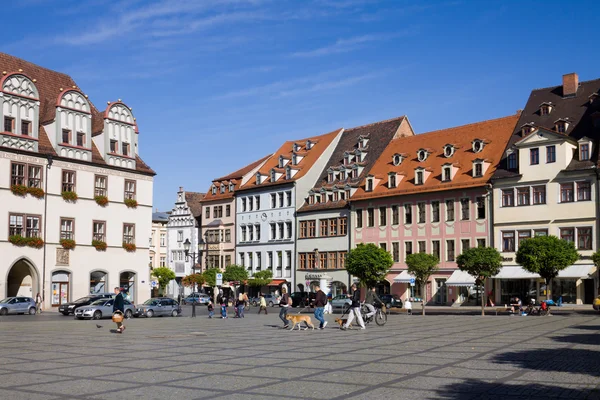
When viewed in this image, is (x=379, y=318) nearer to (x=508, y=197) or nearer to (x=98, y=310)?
(x=98, y=310)

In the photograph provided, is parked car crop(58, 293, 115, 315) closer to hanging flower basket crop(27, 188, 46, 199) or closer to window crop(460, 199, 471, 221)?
hanging flower basket crop(27, 188, 46, 199)

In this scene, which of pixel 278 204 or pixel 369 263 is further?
pixel 278 204

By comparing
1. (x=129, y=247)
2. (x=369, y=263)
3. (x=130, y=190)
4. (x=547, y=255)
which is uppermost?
(x=130, y=190)

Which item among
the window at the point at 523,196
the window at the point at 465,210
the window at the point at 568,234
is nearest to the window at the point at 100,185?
the window at the point at 465,210

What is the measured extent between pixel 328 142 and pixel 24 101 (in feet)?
113

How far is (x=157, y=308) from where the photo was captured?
46.0 m

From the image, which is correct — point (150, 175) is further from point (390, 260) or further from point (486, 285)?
point (486, 285)

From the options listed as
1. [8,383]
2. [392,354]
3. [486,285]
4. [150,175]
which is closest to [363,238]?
[486,285]

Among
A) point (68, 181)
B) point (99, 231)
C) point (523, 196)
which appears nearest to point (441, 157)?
point (523, 196)

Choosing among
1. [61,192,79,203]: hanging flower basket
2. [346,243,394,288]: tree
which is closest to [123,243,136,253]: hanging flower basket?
[61,192,79,203]: hanging flower basket

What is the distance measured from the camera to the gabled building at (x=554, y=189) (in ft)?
173

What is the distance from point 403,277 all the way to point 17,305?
3033 cm

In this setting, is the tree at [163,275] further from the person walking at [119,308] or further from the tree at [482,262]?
the person walking at [119,308]

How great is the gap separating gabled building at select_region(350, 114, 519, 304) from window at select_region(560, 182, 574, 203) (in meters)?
5.80
